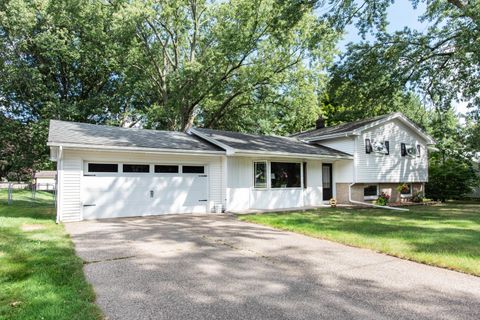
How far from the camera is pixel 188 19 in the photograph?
23.0 meters

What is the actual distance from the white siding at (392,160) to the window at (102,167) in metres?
11.3

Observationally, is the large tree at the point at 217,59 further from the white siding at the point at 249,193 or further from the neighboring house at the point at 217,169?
the white siding at the point at 249,193

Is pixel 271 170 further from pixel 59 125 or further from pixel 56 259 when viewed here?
pixel 56 259

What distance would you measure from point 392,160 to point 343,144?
10.3 feet

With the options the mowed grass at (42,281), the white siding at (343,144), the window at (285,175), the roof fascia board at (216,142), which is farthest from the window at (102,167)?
the white siding at (343,144)

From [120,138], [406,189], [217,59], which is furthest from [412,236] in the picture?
[217,59]

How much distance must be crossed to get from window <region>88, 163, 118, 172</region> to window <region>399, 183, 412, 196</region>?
579 inches

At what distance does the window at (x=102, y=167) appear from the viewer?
10680 mm

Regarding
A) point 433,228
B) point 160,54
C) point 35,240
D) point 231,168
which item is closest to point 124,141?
point 231,168

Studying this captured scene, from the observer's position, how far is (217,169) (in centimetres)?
1312

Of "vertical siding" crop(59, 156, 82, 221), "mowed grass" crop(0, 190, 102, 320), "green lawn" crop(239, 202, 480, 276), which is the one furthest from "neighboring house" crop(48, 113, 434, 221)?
"mowed grass" crop(0, 190, 102, 320)

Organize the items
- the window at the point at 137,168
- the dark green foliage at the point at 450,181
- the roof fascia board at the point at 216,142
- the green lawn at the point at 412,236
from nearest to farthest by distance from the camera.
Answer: the green lawn at the point at 412,236
the window at the point at 137,168
the roof fascia board at the point at 216,142
the dark green foliage at the point at 450,181

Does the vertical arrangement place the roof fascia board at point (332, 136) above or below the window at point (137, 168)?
above

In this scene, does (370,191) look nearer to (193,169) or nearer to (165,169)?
(193,169)
